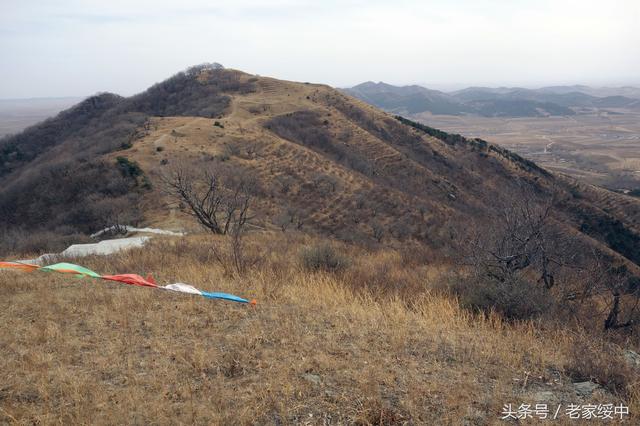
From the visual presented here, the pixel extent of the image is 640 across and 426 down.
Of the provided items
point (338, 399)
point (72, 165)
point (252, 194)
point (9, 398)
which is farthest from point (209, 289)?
point (72, 165)

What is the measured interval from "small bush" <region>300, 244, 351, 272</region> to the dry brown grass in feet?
4.33

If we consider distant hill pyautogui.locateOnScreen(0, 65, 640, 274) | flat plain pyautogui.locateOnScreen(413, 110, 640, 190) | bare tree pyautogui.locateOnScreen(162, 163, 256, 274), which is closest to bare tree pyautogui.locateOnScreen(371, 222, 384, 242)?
distant hill pyautogui.locateOnScreen(0, 65, 640, 274)

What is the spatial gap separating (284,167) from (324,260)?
25.5 meters

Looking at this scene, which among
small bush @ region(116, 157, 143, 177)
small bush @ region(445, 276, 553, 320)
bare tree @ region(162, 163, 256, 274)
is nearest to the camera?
small bush @ region(445, 276, 553, 320)

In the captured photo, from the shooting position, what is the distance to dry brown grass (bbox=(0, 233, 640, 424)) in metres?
2.98

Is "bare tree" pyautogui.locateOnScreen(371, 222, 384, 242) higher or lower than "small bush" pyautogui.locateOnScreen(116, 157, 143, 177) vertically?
lower

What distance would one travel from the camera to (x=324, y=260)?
7.47 metres

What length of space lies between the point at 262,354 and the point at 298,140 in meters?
38.9

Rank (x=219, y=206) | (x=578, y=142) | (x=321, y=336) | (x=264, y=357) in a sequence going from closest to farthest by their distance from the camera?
(x=264, y=357) < (x=321, y=336) < (x=219, y=206) < (x=578, y=142)

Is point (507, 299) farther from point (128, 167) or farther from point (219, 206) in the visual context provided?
point (128, 167)

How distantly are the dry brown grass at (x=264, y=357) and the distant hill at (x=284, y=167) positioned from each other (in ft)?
18.4

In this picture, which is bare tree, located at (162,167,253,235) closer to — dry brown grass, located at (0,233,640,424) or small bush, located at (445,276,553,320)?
dry brown grass, located at (0,233,640,424)

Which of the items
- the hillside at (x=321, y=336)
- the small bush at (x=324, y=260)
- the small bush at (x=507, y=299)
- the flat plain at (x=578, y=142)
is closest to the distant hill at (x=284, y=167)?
the hillside at (x=321, y=336)

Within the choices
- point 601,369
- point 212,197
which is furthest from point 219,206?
point 601,369
